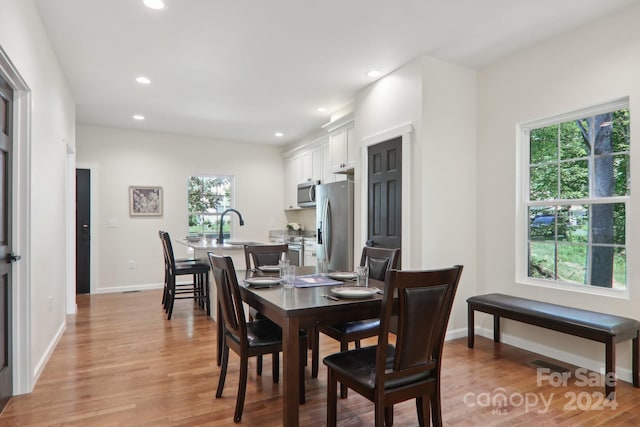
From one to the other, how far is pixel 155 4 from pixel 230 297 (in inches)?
84.1

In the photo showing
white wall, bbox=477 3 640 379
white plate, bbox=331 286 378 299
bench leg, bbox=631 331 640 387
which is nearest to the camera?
white plate, bbox=331 286 378 299

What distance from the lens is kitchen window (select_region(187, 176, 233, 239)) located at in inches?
268

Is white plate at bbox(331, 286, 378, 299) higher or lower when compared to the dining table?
higher

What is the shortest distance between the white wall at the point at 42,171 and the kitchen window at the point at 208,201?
9.14ft

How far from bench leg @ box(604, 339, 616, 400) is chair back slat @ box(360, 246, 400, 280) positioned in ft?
4.81

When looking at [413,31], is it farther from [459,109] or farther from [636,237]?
[636,237]

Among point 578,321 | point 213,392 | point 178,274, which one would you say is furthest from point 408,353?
point 178,274

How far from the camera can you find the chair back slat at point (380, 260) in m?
2.88

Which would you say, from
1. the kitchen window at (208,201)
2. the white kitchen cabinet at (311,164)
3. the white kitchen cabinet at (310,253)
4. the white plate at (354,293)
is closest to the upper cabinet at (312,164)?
the white kitchen cabinet at (311,164)

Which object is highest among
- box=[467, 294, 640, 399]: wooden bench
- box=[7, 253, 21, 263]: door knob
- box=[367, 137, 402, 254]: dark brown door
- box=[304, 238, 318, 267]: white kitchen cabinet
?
box=[367, 137, 402, 254]: dark brown door

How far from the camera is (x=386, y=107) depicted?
13.1ft

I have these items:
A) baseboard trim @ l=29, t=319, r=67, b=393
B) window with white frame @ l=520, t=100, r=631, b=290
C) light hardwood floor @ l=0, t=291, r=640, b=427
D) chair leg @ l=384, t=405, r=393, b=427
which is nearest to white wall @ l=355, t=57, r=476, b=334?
window with white frame @ l=520, t=100, r=631, b=290

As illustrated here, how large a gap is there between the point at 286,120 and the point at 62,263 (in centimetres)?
346

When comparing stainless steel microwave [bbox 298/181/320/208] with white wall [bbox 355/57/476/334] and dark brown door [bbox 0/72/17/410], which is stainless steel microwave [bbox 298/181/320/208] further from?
dark brown door [bbox 0/72/17/410]
